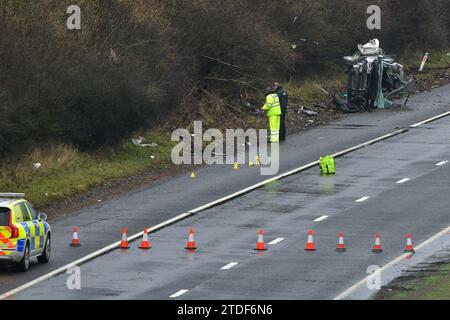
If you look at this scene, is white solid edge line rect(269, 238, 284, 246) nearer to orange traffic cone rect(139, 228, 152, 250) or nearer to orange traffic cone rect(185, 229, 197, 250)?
orange traffic cone rect(185, 229, 197, 250)

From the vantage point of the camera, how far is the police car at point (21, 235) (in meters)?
23.6

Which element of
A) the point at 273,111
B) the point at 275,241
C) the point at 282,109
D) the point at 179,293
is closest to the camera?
the point at 179,293

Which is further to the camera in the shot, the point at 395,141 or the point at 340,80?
the point at 340,80

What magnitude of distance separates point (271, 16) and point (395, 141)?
11.0m

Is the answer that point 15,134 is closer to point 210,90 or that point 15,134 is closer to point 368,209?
point 368,209

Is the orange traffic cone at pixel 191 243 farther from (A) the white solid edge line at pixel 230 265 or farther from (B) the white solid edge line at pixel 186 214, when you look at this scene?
(A) the white solid edge line at pixel 230 265

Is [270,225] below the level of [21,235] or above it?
below

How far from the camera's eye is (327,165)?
35875 mm

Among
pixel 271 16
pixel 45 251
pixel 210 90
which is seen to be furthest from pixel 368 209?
pixel 271 16

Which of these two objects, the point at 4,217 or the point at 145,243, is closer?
the point at 4,217

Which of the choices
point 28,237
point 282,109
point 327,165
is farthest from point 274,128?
point 28,237

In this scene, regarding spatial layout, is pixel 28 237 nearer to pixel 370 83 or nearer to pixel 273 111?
pixel 273 111

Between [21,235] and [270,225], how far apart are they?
7.06 metres

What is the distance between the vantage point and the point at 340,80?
175 feet
